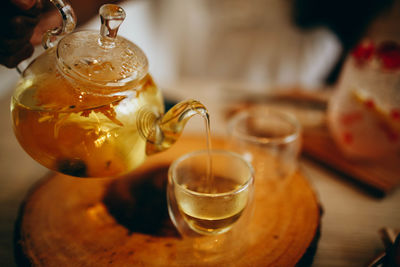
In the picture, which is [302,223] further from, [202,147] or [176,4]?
[176,4]

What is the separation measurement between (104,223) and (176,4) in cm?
205

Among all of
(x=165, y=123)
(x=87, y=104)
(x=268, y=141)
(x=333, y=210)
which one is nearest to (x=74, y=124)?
(x=87, y=104)

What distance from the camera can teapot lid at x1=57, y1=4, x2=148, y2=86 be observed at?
47 centimetres

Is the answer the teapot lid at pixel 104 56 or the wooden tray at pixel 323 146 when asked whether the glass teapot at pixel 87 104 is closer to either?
the teapot lid at pixel 104 56

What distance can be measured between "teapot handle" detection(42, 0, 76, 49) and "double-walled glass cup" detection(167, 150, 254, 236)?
0.97 ft

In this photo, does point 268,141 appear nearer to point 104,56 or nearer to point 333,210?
point 333,210

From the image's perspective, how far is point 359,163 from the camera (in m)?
0.88

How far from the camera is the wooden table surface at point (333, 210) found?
25.6 inches

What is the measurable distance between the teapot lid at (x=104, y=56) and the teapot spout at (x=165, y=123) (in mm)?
72

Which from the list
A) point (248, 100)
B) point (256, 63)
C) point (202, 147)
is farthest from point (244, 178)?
point (256, 63)

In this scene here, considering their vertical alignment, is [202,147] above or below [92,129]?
below

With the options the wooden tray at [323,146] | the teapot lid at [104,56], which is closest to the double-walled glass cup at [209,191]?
the teapot lid at [104,56]

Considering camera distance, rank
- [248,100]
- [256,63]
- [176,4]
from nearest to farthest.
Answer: [248,100]
[256,63]
[176,4]

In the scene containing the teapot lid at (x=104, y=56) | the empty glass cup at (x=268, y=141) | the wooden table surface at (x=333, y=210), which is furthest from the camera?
the empty glass cup at (x=268, y=141)
